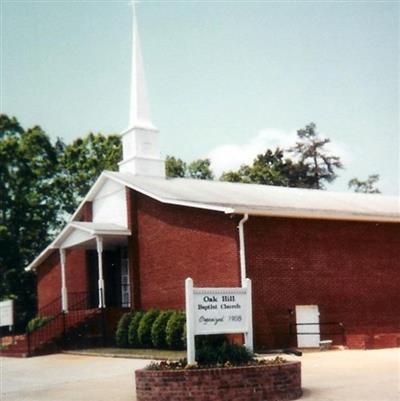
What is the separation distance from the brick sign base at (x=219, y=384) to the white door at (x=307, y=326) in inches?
434

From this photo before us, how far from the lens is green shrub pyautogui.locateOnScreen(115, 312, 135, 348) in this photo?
24078mm

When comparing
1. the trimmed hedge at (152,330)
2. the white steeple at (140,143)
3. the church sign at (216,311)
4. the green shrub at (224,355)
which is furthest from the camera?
the white steeple at (140,143)

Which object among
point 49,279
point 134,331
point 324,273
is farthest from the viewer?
point 49,279

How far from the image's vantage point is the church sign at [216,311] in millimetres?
11234

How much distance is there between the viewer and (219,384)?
10281 mm

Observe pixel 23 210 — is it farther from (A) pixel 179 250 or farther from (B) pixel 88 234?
(A) pixel 179 250

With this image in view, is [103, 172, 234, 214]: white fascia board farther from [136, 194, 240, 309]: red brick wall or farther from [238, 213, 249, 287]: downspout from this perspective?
[238, 213, 249, 287]: downspout

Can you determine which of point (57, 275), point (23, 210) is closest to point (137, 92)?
point (57, 275)

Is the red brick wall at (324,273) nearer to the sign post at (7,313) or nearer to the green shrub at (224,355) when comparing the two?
the green shrub at (224,355)

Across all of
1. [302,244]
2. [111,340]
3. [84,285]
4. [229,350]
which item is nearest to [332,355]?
[302,244]

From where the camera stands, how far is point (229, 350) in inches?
439

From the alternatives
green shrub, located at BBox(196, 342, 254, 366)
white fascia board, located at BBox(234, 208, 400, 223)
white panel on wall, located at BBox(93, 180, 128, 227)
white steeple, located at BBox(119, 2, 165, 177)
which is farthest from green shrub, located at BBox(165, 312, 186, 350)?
green shrub, located at BBox(196, 342, 254, 366)

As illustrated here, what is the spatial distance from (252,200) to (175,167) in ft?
103

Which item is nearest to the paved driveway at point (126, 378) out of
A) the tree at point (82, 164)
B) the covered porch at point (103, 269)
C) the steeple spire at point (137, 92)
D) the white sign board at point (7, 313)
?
the covered porch at point (103, 269)
